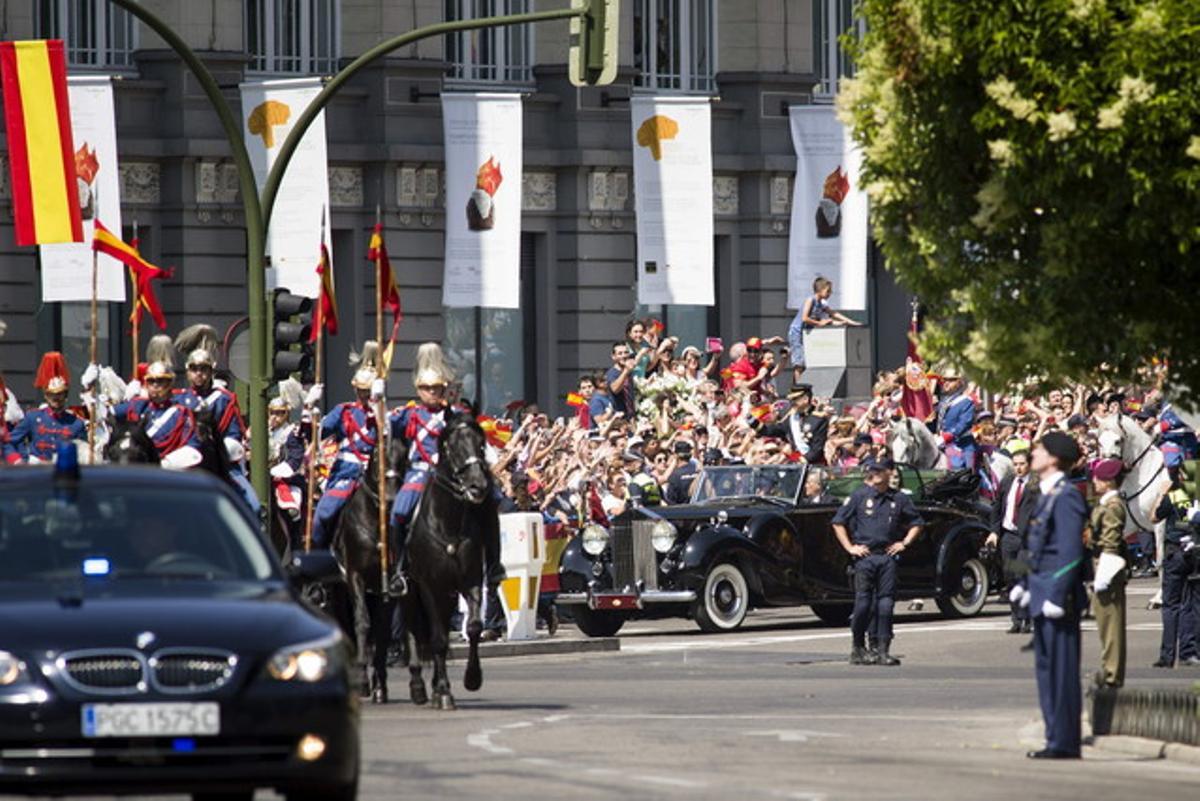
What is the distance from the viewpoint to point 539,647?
28953mm

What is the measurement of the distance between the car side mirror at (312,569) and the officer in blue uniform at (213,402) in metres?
8.85

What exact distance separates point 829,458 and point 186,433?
1469 cm

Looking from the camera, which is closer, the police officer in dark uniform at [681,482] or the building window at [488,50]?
the police officer in dark uniform at [681,482]

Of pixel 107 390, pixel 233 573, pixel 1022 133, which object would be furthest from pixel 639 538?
pixel 233 573

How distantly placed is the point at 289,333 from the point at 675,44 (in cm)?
2303

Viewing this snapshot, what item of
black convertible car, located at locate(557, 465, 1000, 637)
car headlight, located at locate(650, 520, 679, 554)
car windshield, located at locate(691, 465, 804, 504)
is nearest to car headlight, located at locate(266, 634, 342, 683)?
black convertible car, located at locate(557, 465, 1000, 637)

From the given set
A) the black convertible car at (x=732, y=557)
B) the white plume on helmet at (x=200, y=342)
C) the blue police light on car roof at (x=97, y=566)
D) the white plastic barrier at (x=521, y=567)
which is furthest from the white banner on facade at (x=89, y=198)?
the blue police light on car roof at (x=97, y=566)

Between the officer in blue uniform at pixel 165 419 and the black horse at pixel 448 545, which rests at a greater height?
the officer in blue uniform at pixel 165 419

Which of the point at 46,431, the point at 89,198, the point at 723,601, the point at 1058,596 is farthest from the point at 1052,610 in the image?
the point at 89,198

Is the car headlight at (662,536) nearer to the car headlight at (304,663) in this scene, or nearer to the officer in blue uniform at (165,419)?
the officer in blue uniform at (165,419)

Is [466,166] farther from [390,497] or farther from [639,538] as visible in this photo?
[390,497]

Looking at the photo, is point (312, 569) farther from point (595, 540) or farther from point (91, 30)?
point (91, 30)

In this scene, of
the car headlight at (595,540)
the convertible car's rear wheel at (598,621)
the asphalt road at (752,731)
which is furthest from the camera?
the convertible car's rear wheel at (598,621)

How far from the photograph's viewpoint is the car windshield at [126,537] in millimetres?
13328
